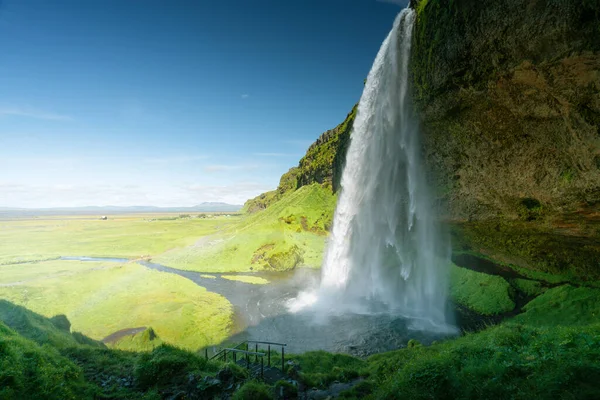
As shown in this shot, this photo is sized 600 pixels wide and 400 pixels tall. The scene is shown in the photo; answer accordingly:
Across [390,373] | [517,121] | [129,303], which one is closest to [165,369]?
[390,373]

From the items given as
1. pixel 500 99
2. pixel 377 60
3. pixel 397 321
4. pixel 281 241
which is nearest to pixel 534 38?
pixel 500 99

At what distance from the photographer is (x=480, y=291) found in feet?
96.2

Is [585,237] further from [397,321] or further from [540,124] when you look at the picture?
[397,321]

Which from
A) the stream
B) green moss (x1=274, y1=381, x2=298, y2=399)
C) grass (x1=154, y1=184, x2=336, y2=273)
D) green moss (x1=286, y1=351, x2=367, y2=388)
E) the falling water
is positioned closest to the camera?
green moss (x1=274, y1=381, x2=298, y2=399)

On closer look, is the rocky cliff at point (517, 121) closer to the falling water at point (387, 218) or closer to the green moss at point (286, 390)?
the falling water at point (387, 218)

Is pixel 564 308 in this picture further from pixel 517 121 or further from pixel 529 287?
pixel 517 121

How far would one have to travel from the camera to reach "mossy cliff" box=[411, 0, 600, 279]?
13445 mm

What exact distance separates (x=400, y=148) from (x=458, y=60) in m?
10.9

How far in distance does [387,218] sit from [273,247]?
2702 cm

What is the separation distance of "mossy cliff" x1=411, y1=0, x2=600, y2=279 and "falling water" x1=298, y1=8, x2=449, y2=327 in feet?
8.04

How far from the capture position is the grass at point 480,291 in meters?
26.8

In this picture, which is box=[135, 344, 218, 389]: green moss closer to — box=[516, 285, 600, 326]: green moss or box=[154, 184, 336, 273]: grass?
box=[516, 285, 600, 326]: green moss

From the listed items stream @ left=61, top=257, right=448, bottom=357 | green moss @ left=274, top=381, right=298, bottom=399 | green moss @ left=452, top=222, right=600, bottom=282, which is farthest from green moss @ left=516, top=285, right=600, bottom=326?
green moss @ left=274, top=381, right=298, bottom=399

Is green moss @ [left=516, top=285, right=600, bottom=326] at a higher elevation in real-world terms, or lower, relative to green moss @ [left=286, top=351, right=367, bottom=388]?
higher
